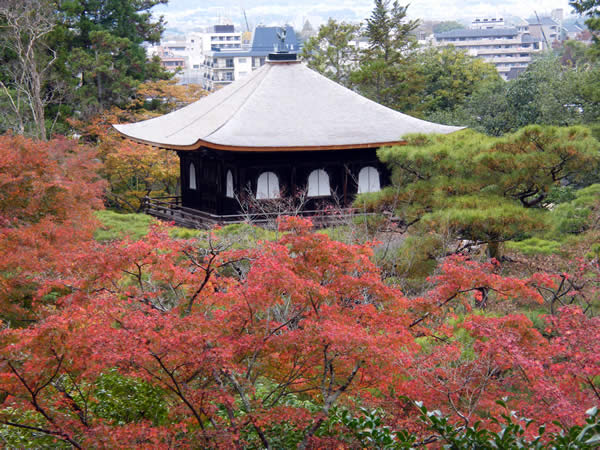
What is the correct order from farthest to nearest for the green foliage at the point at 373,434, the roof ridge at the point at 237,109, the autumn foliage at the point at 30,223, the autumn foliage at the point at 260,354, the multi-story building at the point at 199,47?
the multi-story building at the point at 199,47
the roof ridge at the point at 237,109
the autumn foliage at the point at 30,223
the green foliage at the point at 373,434
the autumn foliage at the point at 260,354

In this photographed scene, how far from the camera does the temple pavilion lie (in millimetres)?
19422

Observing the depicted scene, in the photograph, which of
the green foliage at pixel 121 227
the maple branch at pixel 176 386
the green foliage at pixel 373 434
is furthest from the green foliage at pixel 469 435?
the green foliage at pixel 121 227

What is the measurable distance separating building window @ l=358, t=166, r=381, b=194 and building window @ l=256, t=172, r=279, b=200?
2.72 metres

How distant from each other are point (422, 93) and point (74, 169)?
24.1 m

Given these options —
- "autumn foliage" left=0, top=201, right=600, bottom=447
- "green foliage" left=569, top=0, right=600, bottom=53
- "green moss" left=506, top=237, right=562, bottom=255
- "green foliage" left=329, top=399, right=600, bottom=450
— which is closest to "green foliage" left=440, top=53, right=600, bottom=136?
"green foliage" left=569, top=0, right=600, bottom=53

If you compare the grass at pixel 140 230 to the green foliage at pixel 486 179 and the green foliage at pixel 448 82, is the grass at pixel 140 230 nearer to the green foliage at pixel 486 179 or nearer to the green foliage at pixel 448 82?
the green foliage at pixel 486 179

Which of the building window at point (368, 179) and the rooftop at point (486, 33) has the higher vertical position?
the rooftop at point (486, 33)

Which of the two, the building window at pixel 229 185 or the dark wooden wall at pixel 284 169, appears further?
the building window at pixel 229 185

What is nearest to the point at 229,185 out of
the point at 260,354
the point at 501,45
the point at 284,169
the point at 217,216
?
the point at 217,216

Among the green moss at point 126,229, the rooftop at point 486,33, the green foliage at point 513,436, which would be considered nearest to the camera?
the green foliage at point 513,436

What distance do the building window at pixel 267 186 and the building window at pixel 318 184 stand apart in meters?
1.09

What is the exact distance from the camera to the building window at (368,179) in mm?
20859

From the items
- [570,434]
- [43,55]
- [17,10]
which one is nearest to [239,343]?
[570,434]

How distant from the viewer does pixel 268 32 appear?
100062 millimetres
